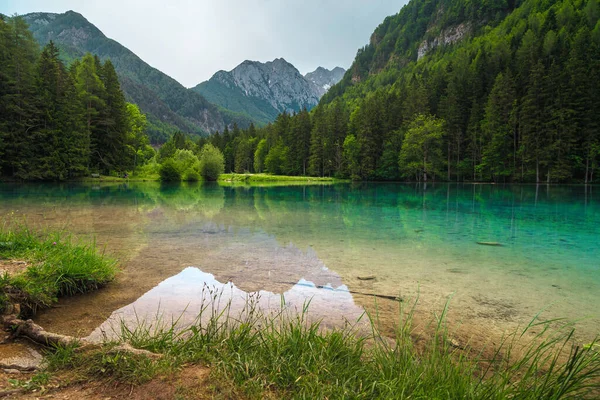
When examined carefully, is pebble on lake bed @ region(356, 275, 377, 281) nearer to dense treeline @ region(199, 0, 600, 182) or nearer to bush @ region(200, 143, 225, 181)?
dense treeline @ region(199, 0, 600, 182)

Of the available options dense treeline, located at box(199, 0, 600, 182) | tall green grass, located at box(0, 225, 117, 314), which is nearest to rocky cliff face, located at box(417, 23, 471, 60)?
dense treeline, located at box(199, 0, 600, 182)

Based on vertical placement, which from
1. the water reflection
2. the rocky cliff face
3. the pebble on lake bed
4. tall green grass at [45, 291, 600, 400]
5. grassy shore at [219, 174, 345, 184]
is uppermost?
the rocky cliff face

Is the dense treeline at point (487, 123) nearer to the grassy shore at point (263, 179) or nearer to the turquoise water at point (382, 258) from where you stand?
the grassy shore at point (263, 179)

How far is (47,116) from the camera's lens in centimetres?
4475

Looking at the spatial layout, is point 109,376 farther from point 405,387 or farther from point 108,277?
point 108,277

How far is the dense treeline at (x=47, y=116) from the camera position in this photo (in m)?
41.7

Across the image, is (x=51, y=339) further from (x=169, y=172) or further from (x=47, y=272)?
(x=169, y=172)

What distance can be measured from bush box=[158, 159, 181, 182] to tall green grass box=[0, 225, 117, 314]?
57468 mm

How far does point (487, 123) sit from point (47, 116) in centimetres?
7008

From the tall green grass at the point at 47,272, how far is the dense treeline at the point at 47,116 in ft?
151

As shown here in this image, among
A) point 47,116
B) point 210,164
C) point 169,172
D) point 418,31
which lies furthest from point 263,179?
point 418,31

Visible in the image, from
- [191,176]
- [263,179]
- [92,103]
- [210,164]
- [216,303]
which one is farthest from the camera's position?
[263,179]

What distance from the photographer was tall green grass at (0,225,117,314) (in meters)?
4.55

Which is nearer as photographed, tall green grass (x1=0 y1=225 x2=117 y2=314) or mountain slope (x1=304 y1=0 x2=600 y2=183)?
tall green grass (x1=0 y1=225 x2=117 y2=314)
